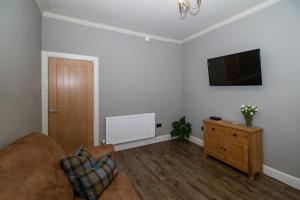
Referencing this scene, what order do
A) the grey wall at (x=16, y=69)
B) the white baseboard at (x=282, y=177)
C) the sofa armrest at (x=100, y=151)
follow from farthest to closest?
the white baseboard at (x=282, y=177) → the sofa armrest at (x=100, y=151) → the grey wall at (x=16, y=69)

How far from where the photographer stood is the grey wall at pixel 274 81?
212 cm

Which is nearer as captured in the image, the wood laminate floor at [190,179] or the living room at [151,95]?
the living room at [151,95]

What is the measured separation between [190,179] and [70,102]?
8.52 feet

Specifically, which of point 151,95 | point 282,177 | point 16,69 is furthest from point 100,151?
point 282,177

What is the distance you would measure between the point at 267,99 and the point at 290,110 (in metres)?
0.33

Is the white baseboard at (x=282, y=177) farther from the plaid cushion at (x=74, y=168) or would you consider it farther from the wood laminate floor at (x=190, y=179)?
the plaid cushion at (x=74, y=168)

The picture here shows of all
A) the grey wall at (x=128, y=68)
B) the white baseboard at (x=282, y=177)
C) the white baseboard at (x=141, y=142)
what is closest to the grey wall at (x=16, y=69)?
the grey wall at (x=128, y=68)

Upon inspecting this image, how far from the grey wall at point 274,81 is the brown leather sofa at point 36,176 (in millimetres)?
2387

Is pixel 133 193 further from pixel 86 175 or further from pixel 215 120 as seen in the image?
pixel 215 120

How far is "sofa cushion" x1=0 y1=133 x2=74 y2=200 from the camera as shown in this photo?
0.78 metres

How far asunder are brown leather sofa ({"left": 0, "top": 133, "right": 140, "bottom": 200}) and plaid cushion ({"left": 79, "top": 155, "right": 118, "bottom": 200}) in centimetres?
6

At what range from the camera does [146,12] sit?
8.89 ft

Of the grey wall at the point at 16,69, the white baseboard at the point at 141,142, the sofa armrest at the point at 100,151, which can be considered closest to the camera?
the grey wall at the point at 16,69

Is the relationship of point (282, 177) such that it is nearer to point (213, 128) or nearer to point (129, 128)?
point (213, 128)
